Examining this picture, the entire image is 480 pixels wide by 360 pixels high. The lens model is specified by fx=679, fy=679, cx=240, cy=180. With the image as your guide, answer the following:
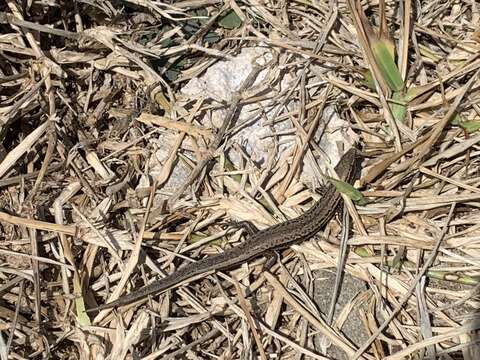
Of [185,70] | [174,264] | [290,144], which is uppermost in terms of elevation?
[185,70]

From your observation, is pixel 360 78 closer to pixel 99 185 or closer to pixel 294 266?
pixel 294 266

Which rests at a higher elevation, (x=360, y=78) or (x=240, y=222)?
(x=360, y=78)

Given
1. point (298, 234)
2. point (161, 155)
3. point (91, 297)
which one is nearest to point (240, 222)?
point (298, 234)

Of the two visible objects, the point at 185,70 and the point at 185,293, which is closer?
the point at 185,293
